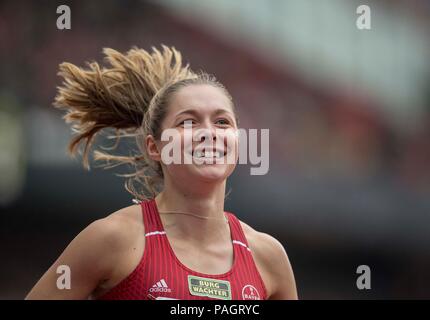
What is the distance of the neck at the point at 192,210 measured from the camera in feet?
9.79

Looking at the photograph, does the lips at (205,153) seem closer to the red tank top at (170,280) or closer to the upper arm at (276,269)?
the red tank top at (170,280)

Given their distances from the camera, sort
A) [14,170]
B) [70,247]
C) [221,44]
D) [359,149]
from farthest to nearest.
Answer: [221,44] → [359,149] → [14,170] → [70,247]

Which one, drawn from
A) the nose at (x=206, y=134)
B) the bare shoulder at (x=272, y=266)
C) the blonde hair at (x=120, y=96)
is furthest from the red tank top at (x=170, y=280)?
the blonde hair at (x=120, y=96)

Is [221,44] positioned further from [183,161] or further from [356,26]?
[183,161]

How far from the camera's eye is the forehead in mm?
3002

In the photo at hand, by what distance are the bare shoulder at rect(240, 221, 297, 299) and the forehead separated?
1.95 feet

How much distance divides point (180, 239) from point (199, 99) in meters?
0.60

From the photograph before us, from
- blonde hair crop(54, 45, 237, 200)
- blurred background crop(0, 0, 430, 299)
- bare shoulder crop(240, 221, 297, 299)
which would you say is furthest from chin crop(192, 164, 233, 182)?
blurred background crop(0, 0, 430, 299)

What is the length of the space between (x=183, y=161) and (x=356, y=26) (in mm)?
5312

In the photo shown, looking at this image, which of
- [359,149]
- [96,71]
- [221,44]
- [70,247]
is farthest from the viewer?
[221,44]

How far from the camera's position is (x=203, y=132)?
291 centimetres

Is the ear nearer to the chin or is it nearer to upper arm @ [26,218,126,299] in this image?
the chin

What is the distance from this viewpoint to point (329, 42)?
304 inches

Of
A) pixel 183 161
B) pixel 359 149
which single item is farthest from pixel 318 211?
pixel 183 161
